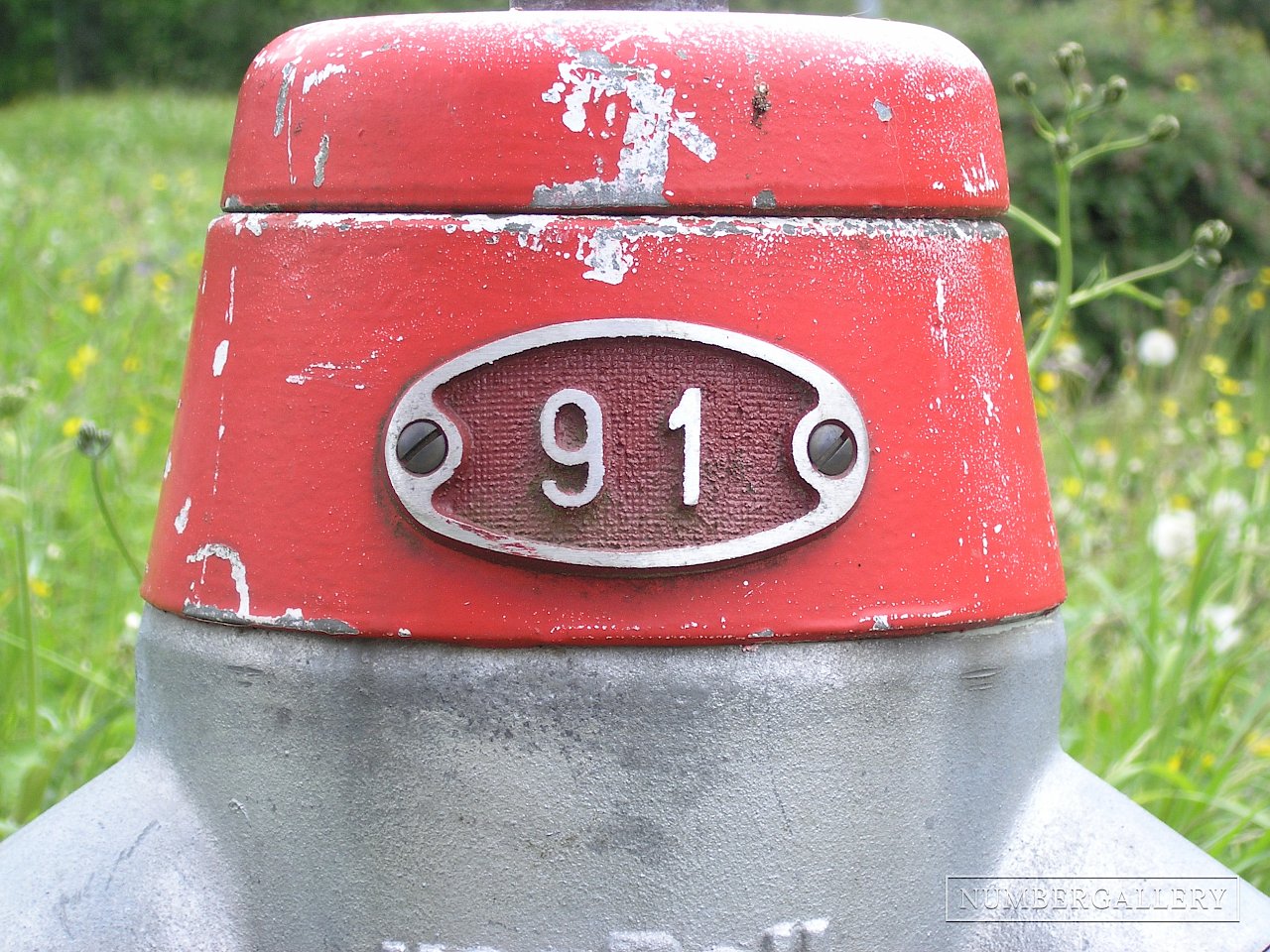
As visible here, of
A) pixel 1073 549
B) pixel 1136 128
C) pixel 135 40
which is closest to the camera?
pixel 1073 549

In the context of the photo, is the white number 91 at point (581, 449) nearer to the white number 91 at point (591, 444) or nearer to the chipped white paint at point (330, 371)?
the white number 91 at point (591, 444)

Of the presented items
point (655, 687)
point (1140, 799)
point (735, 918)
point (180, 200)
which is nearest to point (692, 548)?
point (655, 687)

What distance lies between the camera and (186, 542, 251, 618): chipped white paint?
1.11 m

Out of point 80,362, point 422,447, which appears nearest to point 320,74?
point 422,447

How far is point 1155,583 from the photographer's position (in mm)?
2064

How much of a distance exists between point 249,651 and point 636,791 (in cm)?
32

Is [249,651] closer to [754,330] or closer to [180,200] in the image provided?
[754,330]

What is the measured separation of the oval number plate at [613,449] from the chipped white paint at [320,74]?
265 mm

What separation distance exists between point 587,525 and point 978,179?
44 cm

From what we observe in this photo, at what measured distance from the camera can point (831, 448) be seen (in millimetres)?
1069

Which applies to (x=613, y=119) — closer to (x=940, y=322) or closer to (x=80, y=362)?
(x=940, y=322)

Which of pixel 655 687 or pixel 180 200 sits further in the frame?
pixel 180 200

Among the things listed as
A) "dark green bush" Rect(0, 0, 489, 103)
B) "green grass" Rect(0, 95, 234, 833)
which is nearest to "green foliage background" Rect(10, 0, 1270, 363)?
"green grass" Rect(0, 95, 234, 833)
